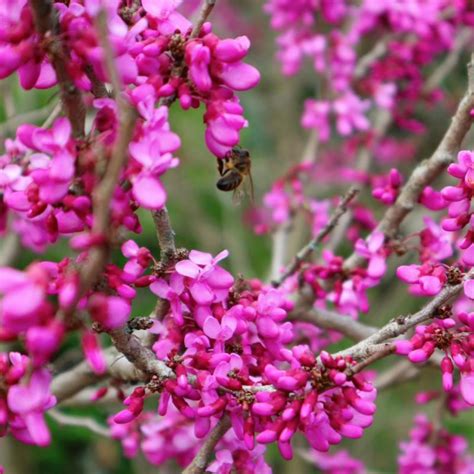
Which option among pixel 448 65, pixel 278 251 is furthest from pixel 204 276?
pixel 448 65

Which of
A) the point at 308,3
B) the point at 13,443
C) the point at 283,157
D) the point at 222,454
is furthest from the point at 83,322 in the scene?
the point at 283,157

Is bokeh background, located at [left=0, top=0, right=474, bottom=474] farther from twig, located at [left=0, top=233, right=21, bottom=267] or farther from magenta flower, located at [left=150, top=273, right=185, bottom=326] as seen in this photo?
magenta flower, located at [left=150, top=273, right=185, bottom=326]

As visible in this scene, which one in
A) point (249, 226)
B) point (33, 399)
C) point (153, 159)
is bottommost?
point (249, 226)

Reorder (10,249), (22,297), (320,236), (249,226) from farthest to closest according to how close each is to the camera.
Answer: (249,226) < (10,249) < (320,236) < (22,297)

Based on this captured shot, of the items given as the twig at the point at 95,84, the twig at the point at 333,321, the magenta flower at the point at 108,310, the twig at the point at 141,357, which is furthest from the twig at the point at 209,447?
the twig at the point at 333,321

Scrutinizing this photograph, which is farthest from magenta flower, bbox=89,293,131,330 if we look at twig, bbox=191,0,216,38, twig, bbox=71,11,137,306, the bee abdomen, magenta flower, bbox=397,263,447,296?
the bee abdomen

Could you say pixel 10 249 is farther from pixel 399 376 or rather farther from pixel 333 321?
pixel 399 376
